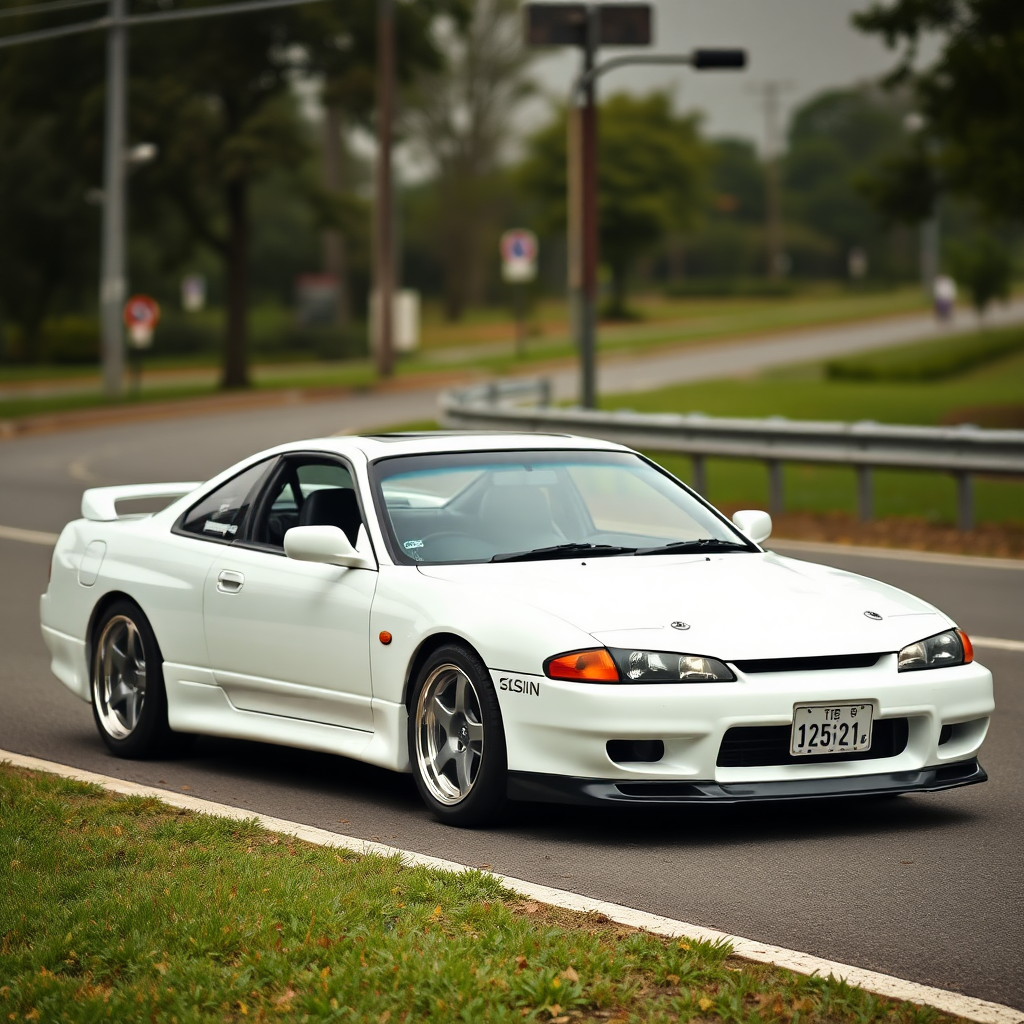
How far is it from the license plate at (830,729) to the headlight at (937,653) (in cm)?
27

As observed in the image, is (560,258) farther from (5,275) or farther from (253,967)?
(253,967)

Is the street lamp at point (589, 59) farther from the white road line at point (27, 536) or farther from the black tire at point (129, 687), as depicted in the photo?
the black tire at point (129, 687)

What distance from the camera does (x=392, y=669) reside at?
280 inches

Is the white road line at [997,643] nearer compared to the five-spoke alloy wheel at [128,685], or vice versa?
the five-spoke alloy wheel at [128,685]

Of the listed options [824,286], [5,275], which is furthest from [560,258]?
[5,275]

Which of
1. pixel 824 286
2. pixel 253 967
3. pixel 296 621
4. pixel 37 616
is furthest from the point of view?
pixel 824 286

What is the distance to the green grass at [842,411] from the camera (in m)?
20.2

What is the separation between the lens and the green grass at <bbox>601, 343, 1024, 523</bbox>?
20203 mm

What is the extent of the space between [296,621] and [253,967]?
9.41ft

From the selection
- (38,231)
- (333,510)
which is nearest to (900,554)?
(333,510)

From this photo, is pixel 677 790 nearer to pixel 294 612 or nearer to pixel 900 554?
pixel 294 612

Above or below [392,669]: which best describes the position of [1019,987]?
below

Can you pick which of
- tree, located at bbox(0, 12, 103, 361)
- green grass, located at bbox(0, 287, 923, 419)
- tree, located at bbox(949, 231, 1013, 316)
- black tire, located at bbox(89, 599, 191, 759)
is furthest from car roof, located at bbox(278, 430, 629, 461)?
tree, located at bbox(949, 231, 1013, 316)

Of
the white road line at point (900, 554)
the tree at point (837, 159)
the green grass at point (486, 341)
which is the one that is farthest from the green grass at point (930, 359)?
the tree at point (837, 159)
